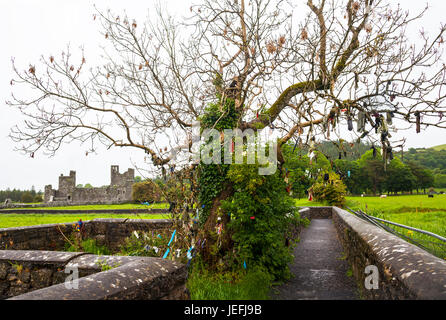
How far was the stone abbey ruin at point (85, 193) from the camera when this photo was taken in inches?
1609

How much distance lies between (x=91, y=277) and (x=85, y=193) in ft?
144

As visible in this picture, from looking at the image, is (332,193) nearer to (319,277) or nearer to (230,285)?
(319,277)

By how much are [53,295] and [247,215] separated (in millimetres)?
4190

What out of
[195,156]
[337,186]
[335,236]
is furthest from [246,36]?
[337,186]

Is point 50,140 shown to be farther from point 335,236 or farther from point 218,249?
point 335,236

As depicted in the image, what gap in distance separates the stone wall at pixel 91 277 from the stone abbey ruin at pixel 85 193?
123 feet

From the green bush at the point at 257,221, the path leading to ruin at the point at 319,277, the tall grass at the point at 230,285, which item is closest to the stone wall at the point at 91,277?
Answer: the tall grass at the point at 230,285

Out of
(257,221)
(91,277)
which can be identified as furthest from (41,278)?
(257,221)

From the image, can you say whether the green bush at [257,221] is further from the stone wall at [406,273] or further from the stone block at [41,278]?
the stone block at [41,278]

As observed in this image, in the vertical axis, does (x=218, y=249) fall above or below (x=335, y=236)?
above

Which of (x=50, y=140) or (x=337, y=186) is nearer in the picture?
(x=50, y=140)

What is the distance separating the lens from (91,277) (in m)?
2.59

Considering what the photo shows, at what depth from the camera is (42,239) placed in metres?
8.41
